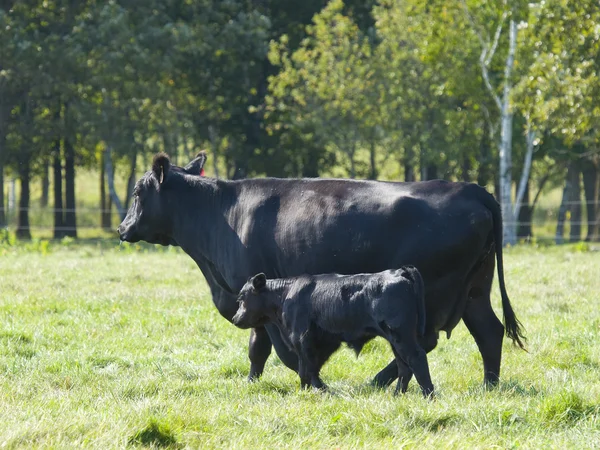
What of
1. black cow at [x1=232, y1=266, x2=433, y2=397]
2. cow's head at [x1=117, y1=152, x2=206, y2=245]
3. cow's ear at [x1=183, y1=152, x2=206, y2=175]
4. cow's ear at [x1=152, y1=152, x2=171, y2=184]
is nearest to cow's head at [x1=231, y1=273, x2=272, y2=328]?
black cow at [x1=232, y1=266, x2=433, y2=397]

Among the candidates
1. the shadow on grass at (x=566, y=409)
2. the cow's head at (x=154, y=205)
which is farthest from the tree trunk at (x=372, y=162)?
the shadow on grass at (x=566, y=409)

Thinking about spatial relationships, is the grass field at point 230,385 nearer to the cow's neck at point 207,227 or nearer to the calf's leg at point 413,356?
the calf's leg at point 413,356

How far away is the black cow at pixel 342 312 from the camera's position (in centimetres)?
638

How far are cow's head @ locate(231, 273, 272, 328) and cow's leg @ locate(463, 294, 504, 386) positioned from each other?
1.52m

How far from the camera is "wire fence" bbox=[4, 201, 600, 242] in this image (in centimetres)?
3300

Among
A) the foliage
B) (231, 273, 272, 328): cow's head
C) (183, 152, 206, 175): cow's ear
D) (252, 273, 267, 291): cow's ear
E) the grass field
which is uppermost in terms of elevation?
the foliage

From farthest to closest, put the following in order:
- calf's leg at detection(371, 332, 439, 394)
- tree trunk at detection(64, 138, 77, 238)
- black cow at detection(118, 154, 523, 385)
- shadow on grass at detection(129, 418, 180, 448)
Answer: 1. tree trunk at detection(64, 138, 77, 238)
2. black cow at detection(118, 154, 523, 385)
3. calf's leg at detection(371, 332, 439, 394)
4. shadow on grass at detection(129, 418, 180, 448)

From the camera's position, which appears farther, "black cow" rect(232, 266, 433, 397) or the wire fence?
the wire fence

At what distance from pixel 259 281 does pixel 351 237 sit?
2.45ft

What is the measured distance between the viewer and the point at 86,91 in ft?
109

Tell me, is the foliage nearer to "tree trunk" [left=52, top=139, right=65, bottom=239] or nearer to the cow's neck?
"tree trunk" [left=52, top=139, right=65, bottom=239]

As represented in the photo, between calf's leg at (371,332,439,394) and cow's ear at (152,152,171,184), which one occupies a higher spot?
cow's ear at (152,152,171,184)

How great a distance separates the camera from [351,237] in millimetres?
7031

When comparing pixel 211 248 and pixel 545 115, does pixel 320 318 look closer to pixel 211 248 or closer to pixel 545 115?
pixel 211 248
